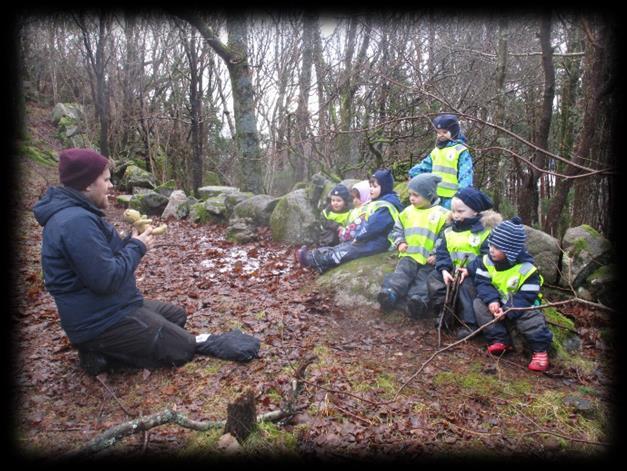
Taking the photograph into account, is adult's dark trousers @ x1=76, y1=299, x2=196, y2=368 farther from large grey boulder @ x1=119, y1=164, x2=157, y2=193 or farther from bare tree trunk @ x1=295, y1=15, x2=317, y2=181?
large grey boulder @ x1=119, y1=164, x2=157, y2=193

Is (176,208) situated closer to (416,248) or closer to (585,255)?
(416,248)

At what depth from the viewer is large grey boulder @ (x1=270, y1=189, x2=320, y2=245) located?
7277 millimetres

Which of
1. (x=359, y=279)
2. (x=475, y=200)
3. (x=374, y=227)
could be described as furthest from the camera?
(x=374, y=227)

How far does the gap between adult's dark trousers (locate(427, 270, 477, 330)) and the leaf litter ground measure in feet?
0.89

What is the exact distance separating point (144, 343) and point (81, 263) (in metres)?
0.84

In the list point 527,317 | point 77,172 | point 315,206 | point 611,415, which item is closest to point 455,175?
point 527,317

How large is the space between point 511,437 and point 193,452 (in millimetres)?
2169

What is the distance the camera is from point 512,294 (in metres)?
4.02

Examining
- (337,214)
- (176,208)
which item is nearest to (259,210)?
(337,214)

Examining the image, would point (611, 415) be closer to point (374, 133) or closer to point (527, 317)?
point (527, 317)

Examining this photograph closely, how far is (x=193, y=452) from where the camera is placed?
8.73ft

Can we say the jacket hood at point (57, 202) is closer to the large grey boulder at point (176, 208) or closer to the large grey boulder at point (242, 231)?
the large grey boulder at point (242, 231)

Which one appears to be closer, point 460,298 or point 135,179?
point 460,298

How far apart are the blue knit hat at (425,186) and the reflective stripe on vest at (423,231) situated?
174 mm
